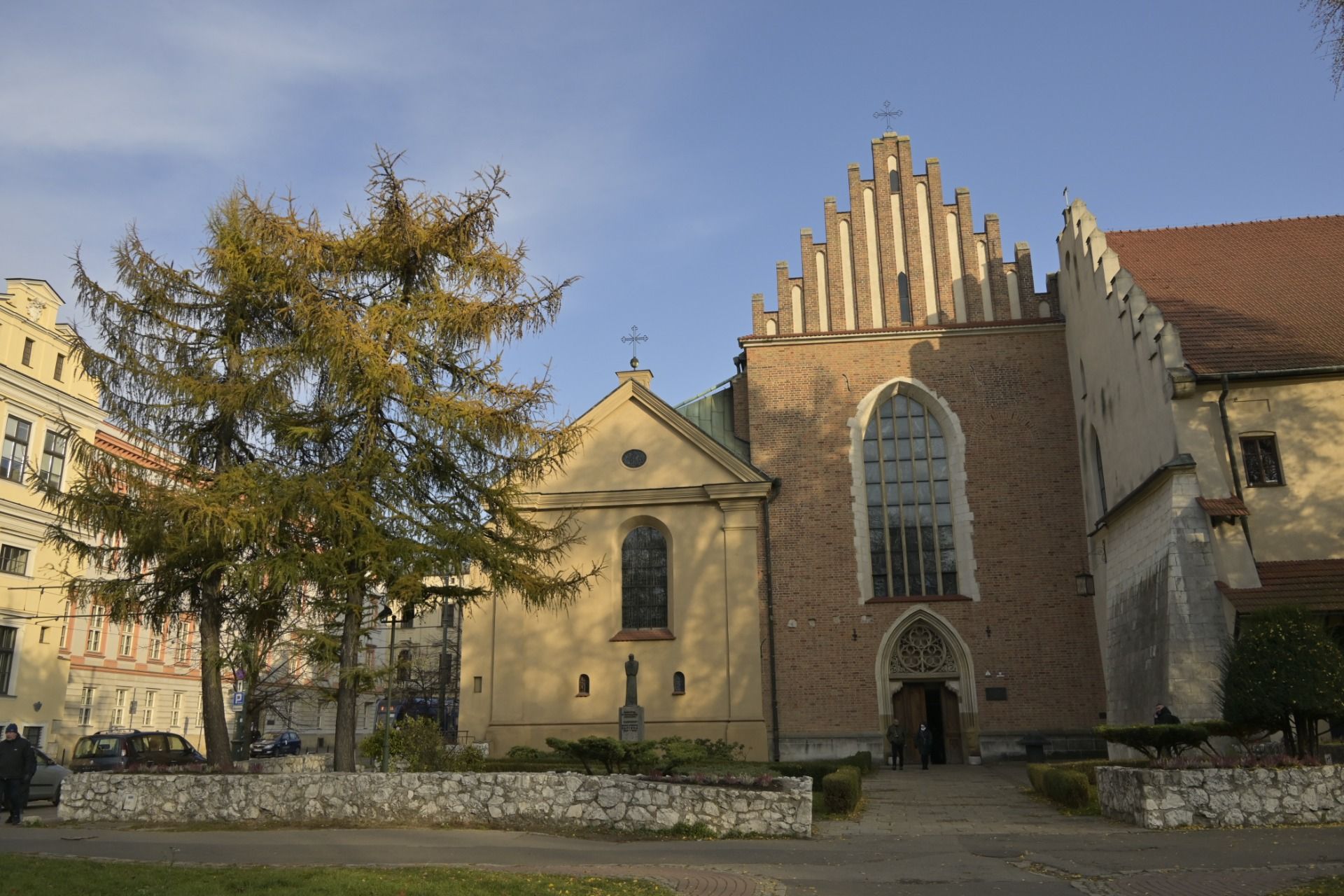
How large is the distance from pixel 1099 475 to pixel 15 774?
72.1 ft

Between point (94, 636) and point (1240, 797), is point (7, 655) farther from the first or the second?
point (1240, 797)

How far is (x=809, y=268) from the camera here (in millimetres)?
28094

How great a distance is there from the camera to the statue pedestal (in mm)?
22531

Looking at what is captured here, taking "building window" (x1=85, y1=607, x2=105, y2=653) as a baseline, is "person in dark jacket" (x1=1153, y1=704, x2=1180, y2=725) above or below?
below

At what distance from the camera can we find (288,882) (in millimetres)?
9141

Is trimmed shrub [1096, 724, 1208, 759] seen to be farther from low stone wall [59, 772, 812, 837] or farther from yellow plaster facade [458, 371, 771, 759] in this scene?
yellow plaster facade [458, 371, 771, 759]

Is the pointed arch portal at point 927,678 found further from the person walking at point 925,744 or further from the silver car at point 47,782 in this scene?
the silver car at point 47,782

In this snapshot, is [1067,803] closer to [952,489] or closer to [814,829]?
[814,829]

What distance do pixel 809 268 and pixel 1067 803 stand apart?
1621 centimetres

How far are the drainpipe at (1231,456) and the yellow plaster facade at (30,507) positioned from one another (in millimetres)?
27747

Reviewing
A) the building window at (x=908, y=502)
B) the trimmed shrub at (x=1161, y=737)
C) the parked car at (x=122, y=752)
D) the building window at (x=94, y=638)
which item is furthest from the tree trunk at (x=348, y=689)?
the building window at (x=94, y=638)

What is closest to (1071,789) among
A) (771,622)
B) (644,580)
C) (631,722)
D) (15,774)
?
(631,722)

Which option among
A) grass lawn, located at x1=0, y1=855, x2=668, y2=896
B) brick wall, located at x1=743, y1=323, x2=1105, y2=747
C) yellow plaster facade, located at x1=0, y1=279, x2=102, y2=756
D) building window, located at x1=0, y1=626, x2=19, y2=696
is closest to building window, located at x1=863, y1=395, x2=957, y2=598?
brick wall, located at x1=743, y1=323, x2=1105, y2=747

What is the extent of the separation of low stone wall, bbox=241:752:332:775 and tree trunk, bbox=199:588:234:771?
462 millimetres
